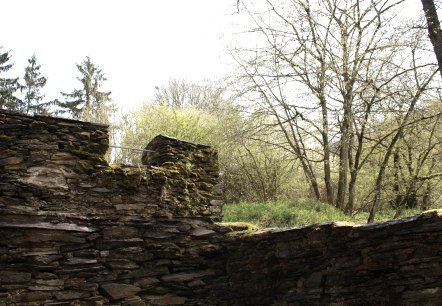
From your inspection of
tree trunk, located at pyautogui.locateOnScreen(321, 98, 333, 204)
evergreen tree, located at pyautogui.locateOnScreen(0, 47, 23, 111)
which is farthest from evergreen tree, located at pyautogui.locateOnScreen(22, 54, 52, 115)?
tree trunk, located at pyautogui.locateOnScreen(321, 98, 333, 204)

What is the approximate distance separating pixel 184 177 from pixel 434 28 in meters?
5.16

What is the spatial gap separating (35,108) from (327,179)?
20292 millimetres

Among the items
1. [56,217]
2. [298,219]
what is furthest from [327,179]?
[56,217]

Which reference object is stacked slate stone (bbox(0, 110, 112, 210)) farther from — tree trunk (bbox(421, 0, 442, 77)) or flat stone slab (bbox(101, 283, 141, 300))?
tree trunk (bbox(421, 0, 442, 77))

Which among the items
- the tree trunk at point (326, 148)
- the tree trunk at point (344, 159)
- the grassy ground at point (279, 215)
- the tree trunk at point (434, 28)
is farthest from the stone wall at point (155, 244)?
the tree trunk at point (326, 148)

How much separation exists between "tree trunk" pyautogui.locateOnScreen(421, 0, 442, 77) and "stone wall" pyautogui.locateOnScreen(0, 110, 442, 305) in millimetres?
4365

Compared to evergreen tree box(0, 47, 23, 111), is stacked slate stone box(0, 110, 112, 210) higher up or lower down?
lower down

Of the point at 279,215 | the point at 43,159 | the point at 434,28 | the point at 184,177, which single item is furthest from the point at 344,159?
the point at 43,159

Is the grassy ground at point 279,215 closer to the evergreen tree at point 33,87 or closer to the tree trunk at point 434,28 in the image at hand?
the tree trunk at point 434,28

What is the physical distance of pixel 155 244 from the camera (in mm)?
6133

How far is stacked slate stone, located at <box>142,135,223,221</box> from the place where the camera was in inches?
255

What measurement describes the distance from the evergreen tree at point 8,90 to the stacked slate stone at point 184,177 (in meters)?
20.0

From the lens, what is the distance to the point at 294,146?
12812mm

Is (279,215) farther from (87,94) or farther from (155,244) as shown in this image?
(87,94)
